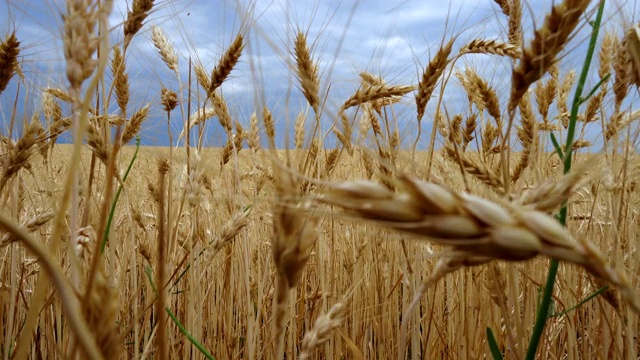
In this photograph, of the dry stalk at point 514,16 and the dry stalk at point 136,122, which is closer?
the dry stalk at point 514,16

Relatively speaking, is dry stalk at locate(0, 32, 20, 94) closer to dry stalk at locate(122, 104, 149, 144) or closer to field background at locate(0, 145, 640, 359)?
field background at locate(0, 145, 640, 359)

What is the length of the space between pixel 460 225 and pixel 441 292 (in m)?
2.11

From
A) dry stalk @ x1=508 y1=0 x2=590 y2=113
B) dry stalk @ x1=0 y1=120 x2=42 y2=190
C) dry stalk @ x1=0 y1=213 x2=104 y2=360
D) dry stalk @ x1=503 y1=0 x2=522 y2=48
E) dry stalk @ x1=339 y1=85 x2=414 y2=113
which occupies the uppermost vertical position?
dry stalk @ x1=503 y1=0 x2=522 y2=48

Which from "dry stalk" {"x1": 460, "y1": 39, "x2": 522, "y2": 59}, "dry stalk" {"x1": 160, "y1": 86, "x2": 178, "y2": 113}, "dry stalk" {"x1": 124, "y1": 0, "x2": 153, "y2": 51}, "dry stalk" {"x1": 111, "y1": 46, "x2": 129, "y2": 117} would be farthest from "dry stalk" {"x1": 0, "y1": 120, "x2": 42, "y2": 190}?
"dry stalk" {"x1": 460, "y1": 39, "x2": 522, "y2": 59}

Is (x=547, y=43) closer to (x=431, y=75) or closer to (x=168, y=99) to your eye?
(x=431, y=75)

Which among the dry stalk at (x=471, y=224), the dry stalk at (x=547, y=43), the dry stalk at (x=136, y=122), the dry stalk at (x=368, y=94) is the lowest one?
the dry stalk at (x=471, y=224)

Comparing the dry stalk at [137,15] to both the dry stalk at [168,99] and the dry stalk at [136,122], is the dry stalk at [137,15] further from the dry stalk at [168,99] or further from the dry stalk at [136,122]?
the dry stalk at [168,99]

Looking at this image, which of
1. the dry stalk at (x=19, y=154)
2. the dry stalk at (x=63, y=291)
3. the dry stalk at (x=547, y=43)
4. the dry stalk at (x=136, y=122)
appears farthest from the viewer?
the dry stalk at (x=136, y=122)

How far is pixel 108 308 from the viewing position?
0.45 meters

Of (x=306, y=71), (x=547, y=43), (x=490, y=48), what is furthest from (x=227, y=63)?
(x=547, y=43)

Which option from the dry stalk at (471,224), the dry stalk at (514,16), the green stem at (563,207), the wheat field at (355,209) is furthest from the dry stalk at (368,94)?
the dry stalk at (471,224)

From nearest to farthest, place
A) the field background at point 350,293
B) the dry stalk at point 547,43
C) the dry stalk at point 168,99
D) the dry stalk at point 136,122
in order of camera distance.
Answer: the dry stalk at point 547,43 → the field background at point 350,293 → the dry stalk at point 136,122 → the dry stalk at point 168,99

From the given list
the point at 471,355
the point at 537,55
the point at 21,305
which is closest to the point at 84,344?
the point at 537,55

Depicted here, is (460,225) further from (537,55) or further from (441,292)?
(441,292)
